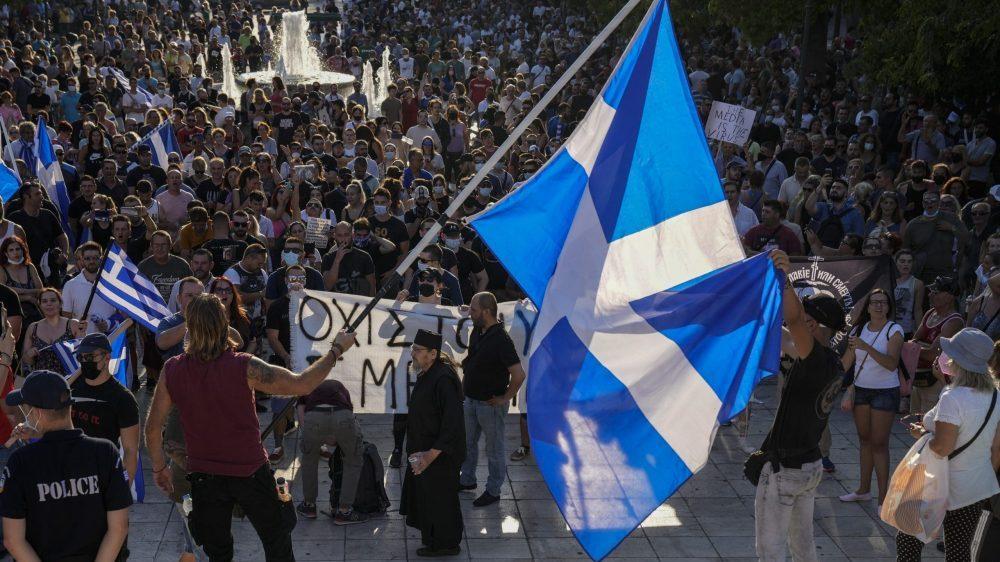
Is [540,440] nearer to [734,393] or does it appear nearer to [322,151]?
[734,393]

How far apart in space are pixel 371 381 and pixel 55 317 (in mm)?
2741

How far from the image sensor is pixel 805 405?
6836mm

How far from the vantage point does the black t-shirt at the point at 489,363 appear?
29.0 feet

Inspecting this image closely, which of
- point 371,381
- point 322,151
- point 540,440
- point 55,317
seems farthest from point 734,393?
point 322,151

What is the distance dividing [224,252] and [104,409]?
15.1ft

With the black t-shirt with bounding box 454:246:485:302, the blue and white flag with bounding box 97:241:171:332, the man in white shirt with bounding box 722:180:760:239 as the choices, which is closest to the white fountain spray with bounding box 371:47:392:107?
the man in white shirt with bounding box 722:180:760:239

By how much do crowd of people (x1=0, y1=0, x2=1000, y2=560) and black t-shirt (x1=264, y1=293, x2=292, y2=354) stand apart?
17 millimetres

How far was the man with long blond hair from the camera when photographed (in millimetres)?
6148

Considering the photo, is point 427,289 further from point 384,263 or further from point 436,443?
point 384,263

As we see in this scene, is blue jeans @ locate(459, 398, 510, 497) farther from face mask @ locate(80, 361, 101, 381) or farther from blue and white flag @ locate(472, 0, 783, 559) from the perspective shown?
face mask @ locate(80, 361, 101, 381)

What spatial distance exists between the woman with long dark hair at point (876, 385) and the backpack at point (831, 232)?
14.6ft

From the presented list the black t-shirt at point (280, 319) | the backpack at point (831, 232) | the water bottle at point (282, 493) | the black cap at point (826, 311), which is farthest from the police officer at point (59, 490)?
the backpack at point (831, 232)

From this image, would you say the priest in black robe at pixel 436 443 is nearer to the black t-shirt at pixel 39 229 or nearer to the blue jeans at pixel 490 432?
the blue jeans at pixel 490 432

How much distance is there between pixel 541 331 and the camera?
6418 mm
